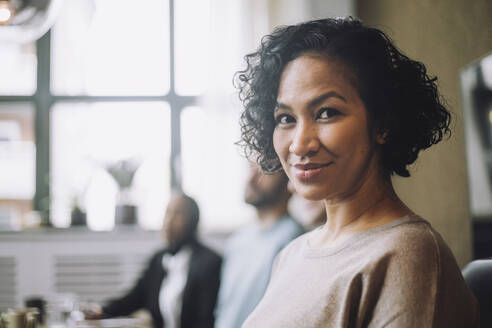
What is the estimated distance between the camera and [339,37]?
0.76 meters

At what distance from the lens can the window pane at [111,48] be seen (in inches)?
145

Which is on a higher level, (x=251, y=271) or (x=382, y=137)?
(x=382, y=137)

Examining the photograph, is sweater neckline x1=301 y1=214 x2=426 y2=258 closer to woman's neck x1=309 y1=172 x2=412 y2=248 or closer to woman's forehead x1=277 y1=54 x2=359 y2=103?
woman's neck x1=309 y1=172 x2=412 y2=248

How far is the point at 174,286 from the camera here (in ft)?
8.54

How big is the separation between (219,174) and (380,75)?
2867 mm

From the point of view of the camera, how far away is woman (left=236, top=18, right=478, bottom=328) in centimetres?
66

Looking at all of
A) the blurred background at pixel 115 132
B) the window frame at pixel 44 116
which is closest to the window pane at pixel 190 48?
the blurred background at pixel 115 132

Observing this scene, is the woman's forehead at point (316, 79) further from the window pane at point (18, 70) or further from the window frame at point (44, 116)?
the window pane at point (18, 70)

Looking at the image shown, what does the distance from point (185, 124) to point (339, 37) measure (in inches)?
122

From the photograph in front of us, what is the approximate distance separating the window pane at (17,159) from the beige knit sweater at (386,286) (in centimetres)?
334

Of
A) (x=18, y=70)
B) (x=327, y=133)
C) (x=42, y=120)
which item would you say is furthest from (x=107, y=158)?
(x=327, y=133)

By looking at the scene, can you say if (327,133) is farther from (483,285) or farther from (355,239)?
(483,285)

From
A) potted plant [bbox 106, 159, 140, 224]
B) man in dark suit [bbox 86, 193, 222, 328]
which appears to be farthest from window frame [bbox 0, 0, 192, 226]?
man in dark suit [bbox 86, 193, 222, 328]

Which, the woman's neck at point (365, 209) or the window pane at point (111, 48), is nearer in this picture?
the woman's neck at point (365, 209)
